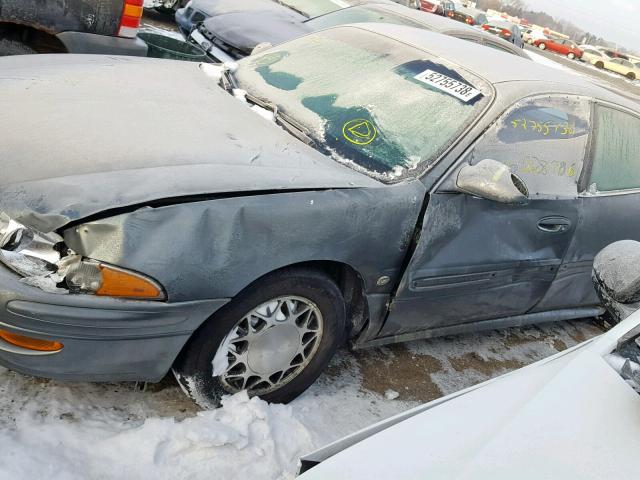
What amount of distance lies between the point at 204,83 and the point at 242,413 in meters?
1.73

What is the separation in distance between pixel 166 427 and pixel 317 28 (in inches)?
224

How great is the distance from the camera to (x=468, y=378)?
132 inches

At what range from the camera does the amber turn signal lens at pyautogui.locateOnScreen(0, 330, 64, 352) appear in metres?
1.98

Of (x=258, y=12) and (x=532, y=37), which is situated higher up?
(x=258, y=12)

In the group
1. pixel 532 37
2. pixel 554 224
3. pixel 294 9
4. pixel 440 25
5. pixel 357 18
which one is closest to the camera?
pixel 554 224

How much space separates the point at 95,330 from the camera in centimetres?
200

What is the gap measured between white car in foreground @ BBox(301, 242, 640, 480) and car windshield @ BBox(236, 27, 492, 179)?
1.20 meters

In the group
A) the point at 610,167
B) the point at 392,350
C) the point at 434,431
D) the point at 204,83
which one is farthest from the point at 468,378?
the point at 204,83

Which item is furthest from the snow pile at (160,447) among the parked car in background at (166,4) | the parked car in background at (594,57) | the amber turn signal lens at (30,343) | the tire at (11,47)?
the parked car in background at (594,57)

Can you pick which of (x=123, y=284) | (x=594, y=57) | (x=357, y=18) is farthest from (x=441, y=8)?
(x=123, y=284)

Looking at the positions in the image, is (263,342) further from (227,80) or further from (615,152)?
(615,152)

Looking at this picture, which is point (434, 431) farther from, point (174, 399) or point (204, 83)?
point (204, 83)

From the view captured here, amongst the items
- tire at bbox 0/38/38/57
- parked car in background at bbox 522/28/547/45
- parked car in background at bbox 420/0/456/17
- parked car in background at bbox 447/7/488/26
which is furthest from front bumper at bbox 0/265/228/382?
parked car in background at bbox 522/28/547/45

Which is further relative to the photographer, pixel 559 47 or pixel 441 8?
pixel 559 47
